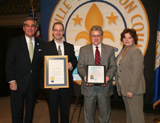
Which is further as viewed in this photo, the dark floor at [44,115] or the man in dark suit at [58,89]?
the dark floor at [44,115]

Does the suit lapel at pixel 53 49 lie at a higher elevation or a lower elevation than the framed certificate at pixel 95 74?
higher

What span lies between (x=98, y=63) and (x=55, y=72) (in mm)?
606

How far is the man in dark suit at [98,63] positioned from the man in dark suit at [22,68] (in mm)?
698

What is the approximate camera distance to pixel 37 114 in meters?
3.66

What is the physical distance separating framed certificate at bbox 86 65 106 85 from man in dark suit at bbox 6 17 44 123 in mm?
791

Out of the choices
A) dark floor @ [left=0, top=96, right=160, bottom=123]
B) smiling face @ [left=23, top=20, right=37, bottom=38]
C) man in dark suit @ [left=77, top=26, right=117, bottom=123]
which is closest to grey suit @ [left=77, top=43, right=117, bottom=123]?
man in dark suit @ [left=77, top=26, right=117, bottom=123]

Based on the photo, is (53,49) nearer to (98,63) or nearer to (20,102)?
(98,63)

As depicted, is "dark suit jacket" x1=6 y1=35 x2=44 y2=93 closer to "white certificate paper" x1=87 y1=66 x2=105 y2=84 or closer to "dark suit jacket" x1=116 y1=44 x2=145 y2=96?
"white certificate paper" x1=87 y1=66 x2=105 y2=84

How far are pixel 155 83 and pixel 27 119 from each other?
2482mm

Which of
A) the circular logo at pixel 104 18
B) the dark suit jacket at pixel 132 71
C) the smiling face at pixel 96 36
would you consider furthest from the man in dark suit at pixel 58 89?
the circular logo at pixel 104 18

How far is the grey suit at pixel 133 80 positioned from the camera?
2148mm

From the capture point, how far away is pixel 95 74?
83.7 inches

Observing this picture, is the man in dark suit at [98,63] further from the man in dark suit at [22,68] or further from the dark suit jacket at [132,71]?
the man in dark suit at [22,68]

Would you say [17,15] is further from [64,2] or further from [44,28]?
[64,2]
